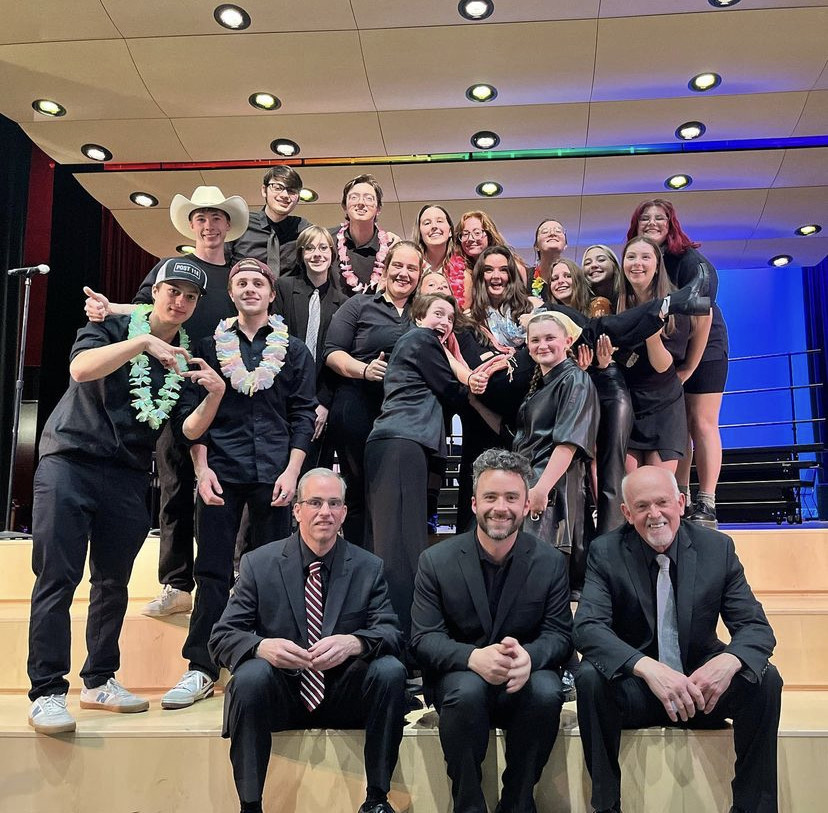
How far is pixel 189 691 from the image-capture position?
2715mm

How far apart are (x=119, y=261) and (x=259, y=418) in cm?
484

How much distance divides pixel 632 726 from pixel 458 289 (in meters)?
1.82

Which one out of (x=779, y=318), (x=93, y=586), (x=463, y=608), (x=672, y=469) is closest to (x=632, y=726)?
(x=463, y=608)

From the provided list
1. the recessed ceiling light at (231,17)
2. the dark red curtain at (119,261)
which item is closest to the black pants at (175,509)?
the recessed ceiling light at (231,17)

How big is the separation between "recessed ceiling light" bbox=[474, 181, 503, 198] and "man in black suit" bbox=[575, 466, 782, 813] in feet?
14.6

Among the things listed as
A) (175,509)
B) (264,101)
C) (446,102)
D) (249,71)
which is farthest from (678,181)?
(175,509)

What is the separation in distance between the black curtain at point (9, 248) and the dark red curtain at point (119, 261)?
2.83ft

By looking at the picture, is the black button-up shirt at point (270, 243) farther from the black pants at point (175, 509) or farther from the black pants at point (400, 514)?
the black pants at point (400, 514)

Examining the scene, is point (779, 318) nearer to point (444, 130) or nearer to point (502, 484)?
point (444, 130)

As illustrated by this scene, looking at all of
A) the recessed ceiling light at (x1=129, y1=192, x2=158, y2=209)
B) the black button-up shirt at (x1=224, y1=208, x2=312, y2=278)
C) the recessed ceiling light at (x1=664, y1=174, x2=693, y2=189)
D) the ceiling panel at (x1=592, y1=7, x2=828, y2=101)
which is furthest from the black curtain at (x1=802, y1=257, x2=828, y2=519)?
the recessed ceiling light at (x1=129, y1=192, x2=158, y2=209)

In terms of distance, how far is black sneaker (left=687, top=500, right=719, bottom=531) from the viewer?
3490 mm

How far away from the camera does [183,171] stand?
622 centimetres

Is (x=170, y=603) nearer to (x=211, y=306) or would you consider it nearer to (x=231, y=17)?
(x=211, y=306)

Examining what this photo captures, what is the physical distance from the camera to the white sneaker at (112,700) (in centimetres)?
267
